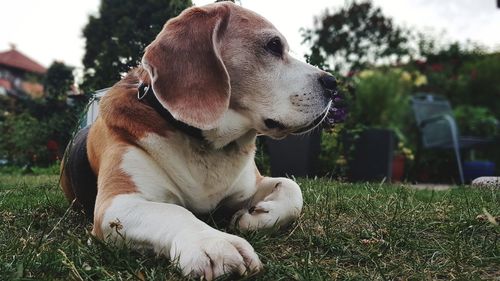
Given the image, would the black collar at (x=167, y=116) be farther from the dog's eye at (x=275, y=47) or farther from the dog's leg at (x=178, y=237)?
the dog's eye at (x=275, y=47)

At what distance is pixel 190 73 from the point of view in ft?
6.75

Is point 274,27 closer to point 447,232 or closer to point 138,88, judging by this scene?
point 138,88

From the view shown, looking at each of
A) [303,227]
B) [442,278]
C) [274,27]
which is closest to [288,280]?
[442,278]

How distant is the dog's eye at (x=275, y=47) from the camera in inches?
91.3

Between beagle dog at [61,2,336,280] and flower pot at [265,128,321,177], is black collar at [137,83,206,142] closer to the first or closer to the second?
beagle dog at [61,2,336,280]

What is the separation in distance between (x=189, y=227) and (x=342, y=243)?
633mm

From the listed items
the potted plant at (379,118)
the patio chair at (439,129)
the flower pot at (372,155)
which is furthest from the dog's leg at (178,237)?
the patio chair at (439,129)

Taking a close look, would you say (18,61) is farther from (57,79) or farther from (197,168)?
(197,168)

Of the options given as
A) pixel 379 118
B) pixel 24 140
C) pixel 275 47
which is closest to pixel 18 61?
pixel 24 140

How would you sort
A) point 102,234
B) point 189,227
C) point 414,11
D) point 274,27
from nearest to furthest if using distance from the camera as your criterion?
point 189,227 < point 102,234 < point 274,27 < point 414,11

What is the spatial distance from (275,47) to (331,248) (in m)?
0.96

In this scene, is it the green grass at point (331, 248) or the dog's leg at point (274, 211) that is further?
the dog's leg at point (274, 211)

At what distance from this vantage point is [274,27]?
2.43 metres

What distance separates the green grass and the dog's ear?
0.53m
